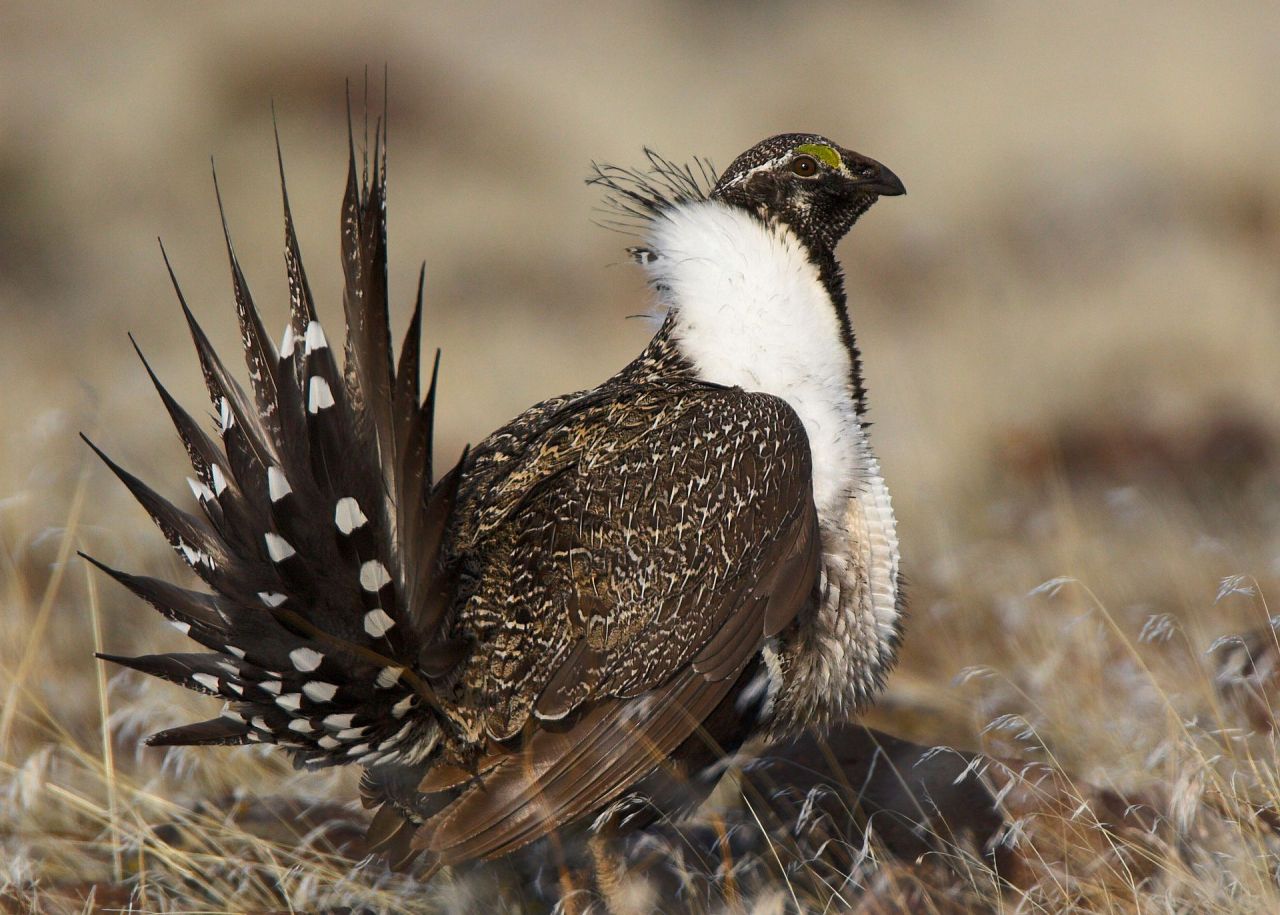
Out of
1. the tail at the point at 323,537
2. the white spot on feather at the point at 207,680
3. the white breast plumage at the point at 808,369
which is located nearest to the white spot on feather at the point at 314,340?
the tail at the point at 323,537

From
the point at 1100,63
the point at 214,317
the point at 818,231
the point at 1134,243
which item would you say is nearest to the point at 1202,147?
the point at 1134,243

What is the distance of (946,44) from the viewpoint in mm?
14391

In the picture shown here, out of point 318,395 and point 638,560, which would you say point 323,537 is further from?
point 638,560

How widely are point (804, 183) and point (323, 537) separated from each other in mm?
1481

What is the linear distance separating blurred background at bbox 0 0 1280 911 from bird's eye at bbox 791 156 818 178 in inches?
50.2

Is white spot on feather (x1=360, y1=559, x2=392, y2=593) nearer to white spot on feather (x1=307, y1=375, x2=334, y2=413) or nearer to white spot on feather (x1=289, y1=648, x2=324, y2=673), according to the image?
white spot on feather (x1=289, y1=648, x2=324, y2=673)

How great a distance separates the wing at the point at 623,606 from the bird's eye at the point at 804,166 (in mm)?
735

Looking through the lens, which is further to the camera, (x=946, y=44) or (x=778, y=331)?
(x=946, y=44)

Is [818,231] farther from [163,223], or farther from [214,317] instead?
[163,223]

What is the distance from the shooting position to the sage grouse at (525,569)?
2.45 m

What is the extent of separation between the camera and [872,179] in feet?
10.6

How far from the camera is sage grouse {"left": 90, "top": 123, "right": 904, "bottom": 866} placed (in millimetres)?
2445

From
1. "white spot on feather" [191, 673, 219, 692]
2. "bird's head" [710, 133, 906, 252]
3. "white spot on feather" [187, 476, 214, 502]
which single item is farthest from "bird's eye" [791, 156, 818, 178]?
"white spot on feather" [191, 673, 219, 692]

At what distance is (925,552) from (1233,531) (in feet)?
3.72
